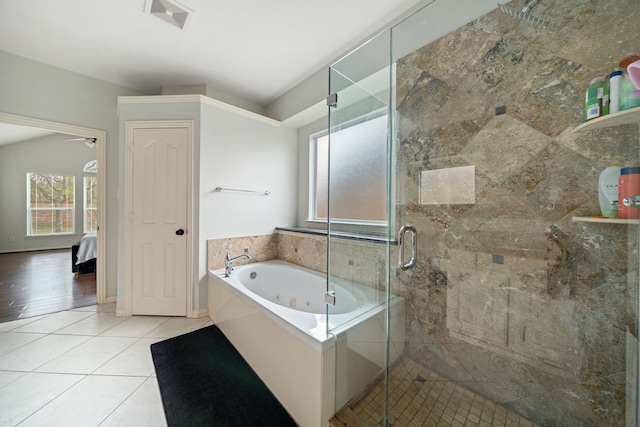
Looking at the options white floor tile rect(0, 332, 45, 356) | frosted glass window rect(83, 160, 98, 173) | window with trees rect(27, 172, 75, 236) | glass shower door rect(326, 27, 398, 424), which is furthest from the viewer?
frosted glass window rect(83, 160, 98, 173)

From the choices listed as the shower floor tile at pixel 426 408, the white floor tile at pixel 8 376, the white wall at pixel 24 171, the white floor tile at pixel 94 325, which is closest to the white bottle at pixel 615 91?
the shower floor tile at pixel 426 408

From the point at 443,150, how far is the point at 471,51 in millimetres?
603

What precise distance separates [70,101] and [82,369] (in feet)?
8.68

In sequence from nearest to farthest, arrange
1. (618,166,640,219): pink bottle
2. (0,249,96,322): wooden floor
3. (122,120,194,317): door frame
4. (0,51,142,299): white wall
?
(618,166,640,219): pink bottle
(0,51,142,299): white wall
(122,120,194,317): door frame
(0,249,96,322): wooden floor

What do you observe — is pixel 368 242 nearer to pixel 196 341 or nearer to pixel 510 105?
pixel 510 105

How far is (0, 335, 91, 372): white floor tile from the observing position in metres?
1.68

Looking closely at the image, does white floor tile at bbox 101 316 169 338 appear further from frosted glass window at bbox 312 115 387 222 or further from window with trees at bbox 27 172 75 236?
window with trees at bbox 27 172 75 236

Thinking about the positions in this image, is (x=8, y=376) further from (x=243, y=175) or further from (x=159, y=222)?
(x=243, y=175)

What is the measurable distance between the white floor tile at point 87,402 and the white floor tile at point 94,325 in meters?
0.79

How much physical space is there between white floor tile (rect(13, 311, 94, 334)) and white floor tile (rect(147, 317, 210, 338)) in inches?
33.6

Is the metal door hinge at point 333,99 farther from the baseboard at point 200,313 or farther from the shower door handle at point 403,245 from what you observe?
the baseboard at point 200,313

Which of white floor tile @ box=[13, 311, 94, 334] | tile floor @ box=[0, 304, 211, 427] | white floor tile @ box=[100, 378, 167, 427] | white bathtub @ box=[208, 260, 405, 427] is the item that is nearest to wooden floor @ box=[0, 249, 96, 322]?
white floor tile @ box=[13, 311, 94, 334]

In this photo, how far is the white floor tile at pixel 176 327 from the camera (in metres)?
2.16

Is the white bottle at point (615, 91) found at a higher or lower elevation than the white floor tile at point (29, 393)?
higher
